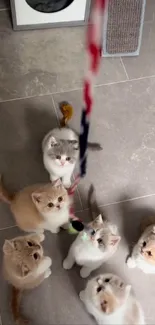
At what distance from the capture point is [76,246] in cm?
147

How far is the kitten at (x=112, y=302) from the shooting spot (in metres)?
1.28

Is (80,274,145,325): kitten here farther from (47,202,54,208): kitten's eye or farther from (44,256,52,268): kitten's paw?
(47,202,54,208): kitten's eye

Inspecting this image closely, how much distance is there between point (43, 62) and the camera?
199 centimetres

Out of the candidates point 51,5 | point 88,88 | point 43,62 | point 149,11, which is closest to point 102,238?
point 88,88

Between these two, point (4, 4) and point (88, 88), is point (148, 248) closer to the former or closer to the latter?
point (88, 88)

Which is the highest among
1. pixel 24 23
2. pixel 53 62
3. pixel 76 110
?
pixel 24 23

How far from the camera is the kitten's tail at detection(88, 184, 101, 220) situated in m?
1.71

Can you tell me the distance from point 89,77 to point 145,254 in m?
0.72

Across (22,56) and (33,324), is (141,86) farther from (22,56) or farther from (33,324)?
(33,324)

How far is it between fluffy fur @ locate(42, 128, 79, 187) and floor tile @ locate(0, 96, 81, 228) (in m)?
0.16

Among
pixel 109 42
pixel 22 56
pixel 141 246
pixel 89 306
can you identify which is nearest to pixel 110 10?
pixel 109 42

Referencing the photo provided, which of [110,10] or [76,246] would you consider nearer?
[76,246]

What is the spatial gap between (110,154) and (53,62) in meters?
0.53

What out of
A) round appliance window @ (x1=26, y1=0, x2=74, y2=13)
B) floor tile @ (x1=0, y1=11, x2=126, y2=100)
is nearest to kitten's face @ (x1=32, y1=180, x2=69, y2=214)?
floor tile @ (x1=0, y1=11, x2=126, y2=100)
